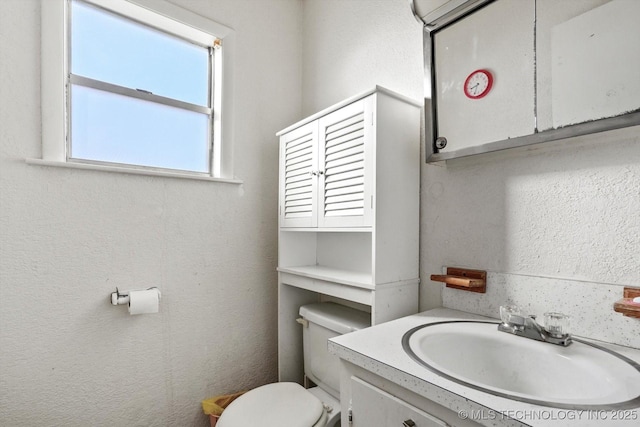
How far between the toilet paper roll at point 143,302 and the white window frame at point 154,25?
0.53 meters

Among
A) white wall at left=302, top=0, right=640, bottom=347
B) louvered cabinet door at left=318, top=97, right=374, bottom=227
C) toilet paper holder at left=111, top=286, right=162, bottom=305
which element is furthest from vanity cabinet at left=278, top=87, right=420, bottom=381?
toilet paper holder at left=111, top=286, right=162, bottom=305

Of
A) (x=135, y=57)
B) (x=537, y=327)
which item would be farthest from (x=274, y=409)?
(x=135, y=57)

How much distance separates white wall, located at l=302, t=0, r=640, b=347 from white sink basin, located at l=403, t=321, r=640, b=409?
0.54ft

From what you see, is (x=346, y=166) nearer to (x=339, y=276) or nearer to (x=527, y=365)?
(x=339, y=276)

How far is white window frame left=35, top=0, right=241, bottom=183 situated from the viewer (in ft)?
4.06

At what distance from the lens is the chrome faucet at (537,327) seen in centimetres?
85

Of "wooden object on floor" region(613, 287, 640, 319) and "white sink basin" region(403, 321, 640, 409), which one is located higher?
"wooden object on floor" region(613, 287, 640, 319)

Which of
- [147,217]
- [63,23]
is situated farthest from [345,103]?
[63,23]

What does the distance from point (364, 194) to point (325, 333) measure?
680mm

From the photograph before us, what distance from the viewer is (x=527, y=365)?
2.82ft

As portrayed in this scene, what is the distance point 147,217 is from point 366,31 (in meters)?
1.40

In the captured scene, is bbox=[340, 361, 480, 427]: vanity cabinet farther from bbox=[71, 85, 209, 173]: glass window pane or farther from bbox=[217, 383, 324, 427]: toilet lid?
bbox=[71, 85, 209, 173]: glass window pane

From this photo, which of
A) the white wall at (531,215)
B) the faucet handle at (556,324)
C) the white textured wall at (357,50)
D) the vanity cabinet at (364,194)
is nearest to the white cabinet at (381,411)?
the vanity cabinet at (364,194)

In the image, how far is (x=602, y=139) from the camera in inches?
34.9
